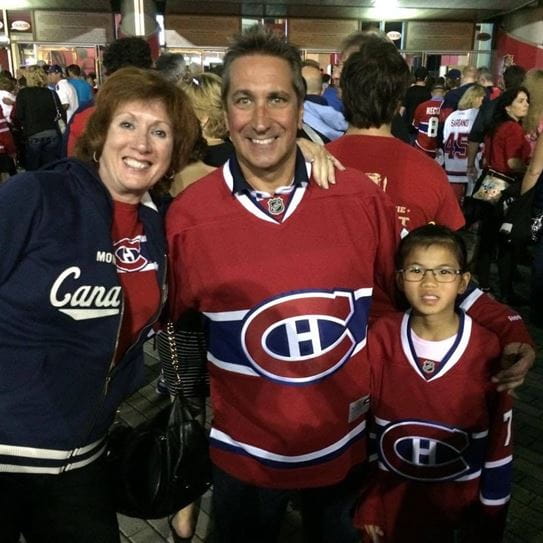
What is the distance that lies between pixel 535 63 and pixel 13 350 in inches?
872

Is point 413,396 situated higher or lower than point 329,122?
lower

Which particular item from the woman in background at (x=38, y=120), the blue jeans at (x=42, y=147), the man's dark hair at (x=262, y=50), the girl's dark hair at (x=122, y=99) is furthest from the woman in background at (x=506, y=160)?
the blue jeans at (x=42, y=147)

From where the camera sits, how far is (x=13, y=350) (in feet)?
5.00

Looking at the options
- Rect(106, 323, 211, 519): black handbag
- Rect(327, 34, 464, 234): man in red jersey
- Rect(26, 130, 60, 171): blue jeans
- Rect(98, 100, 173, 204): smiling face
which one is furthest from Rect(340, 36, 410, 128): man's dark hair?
Rect(26, 130, 60, 171): blue jeans

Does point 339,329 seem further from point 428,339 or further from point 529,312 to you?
point 529,312

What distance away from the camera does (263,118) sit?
1.68m

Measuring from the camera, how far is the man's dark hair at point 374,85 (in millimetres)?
2221

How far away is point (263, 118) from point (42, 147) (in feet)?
24.5

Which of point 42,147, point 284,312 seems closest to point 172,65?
point 284,312

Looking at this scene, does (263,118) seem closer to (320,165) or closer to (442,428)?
(320,165)

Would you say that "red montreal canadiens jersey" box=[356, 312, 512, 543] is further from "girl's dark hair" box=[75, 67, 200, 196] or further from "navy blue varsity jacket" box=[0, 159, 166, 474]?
"girl's dark hair" box=[75, 67, 200, 196]

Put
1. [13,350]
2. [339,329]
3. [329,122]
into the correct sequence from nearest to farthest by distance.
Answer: [13,350], [339,329], [329,122]

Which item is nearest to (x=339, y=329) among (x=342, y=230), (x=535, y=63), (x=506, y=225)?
(x=342, y=230)

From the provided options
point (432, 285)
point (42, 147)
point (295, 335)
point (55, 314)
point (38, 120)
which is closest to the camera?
point (55, 314)
